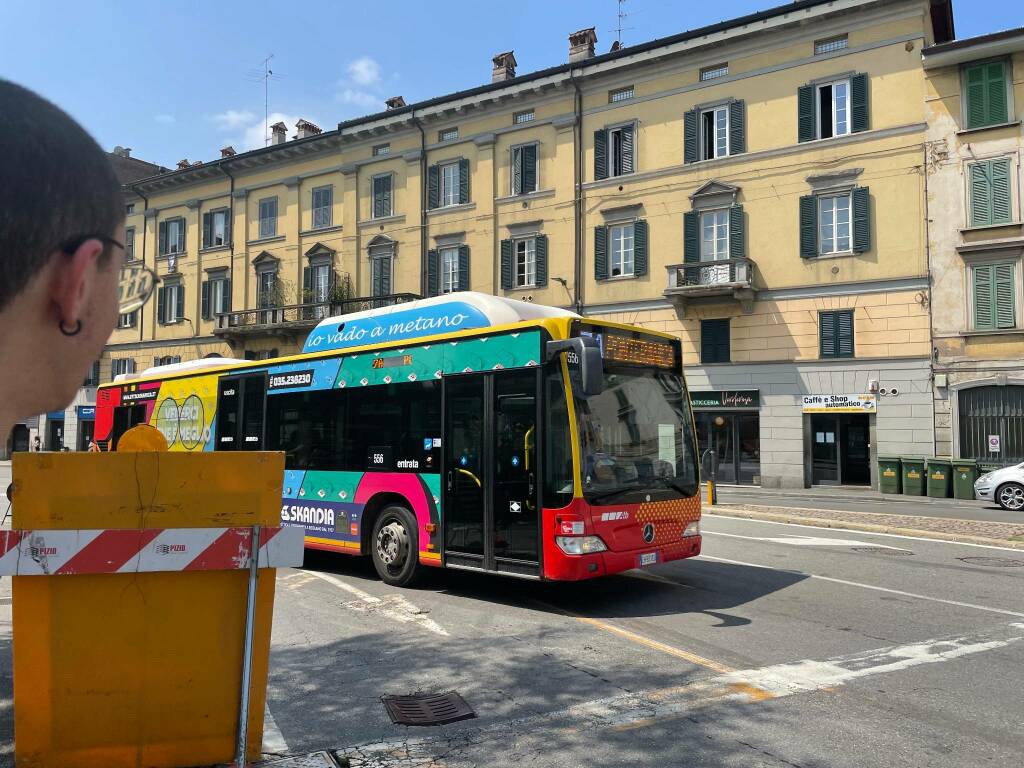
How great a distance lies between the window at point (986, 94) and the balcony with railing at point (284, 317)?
67.6 ft

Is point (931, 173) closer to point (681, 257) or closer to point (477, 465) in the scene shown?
point (681, 257)

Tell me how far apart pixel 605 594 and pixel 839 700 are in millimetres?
3807

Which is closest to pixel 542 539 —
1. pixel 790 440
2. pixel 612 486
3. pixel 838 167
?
pixel 612 486

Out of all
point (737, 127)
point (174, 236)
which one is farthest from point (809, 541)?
point (174, 236)

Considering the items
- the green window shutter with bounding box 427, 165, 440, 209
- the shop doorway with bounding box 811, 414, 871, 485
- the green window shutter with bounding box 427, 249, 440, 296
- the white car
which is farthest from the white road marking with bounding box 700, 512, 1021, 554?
the green window shutter with bounding box 427, 165, 440, 209

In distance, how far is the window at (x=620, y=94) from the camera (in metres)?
29.3

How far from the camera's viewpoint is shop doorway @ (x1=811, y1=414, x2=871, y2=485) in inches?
1003

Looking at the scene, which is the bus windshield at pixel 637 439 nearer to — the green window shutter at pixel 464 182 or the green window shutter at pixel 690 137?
the green window shutter at pixel 690 137

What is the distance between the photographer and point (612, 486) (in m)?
7.94

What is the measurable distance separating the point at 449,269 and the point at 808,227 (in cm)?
1417

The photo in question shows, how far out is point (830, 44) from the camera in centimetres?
Answer: 2580

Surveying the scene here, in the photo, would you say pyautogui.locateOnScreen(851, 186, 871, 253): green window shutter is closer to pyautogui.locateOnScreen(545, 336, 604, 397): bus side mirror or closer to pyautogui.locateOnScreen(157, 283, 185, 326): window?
pyautogui.locateOnScreen(545, 336, 604, 397): bus side mirror

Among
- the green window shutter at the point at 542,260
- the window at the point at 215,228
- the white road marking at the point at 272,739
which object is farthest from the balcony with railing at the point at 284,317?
the white road marking at the point at 272,739

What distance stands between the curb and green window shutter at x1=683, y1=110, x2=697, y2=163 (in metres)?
14.1
